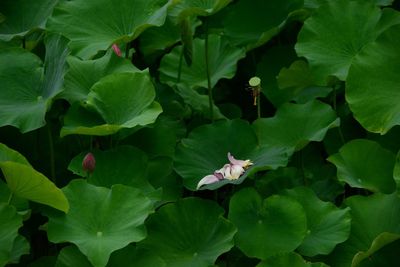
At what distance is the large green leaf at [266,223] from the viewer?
1.80 metres

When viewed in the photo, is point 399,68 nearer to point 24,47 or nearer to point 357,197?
point 357,197

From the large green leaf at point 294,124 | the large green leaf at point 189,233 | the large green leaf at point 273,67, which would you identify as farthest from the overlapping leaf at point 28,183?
the large green leaf at point 273,67

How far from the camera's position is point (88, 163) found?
1.84m

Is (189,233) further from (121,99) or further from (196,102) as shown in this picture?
(196,102)

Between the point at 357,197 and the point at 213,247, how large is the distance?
35 centimetres

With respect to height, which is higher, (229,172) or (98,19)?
(98,19)

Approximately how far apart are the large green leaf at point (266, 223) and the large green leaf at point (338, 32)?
0.43 m

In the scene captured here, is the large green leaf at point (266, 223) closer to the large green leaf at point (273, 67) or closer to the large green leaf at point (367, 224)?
the large green leaf at point (367, 224)

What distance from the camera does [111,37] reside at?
7.09ft

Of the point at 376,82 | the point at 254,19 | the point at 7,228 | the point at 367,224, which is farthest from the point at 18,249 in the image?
the point at 254,19

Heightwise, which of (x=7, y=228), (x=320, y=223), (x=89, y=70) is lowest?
(x=320, y=223)

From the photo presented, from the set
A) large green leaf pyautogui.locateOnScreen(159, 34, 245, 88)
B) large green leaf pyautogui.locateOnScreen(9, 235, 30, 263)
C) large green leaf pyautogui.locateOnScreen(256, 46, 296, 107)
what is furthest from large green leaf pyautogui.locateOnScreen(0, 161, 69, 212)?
large green leaf pyautogui.locateOnScreen(256, 46, 296, 107)

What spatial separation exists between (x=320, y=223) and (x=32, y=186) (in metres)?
0.64

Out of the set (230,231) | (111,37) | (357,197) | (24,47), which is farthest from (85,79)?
(357,197)
